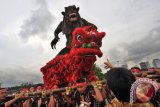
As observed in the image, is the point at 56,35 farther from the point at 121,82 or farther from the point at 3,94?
the point at 121,82

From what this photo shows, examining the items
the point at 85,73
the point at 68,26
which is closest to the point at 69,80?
the point at 85,73

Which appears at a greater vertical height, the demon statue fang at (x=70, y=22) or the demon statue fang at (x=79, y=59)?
the demon statue fang at (x=70, y=22)

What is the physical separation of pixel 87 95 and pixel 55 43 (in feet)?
14.5

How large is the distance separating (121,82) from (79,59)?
15.6 ft

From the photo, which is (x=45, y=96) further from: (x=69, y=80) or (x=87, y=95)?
(x=69, y=80)

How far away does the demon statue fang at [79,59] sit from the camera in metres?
6.83

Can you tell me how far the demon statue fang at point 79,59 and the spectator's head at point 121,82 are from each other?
4449 mm

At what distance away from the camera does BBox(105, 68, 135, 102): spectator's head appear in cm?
220

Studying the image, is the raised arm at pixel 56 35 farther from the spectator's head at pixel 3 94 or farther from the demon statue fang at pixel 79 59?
the spectator's head at pixel 3 94

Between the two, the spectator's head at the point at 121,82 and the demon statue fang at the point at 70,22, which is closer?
the spectator's head at the point at 121,82

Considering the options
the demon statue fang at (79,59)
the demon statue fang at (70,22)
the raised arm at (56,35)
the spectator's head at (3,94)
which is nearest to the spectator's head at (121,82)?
the spectator's head at (3,94)

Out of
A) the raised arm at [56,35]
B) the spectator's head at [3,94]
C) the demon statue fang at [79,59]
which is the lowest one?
the spectator's head at [3,94]

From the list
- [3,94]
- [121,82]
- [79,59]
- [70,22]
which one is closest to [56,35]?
[70,22]

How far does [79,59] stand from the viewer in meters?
6.96
